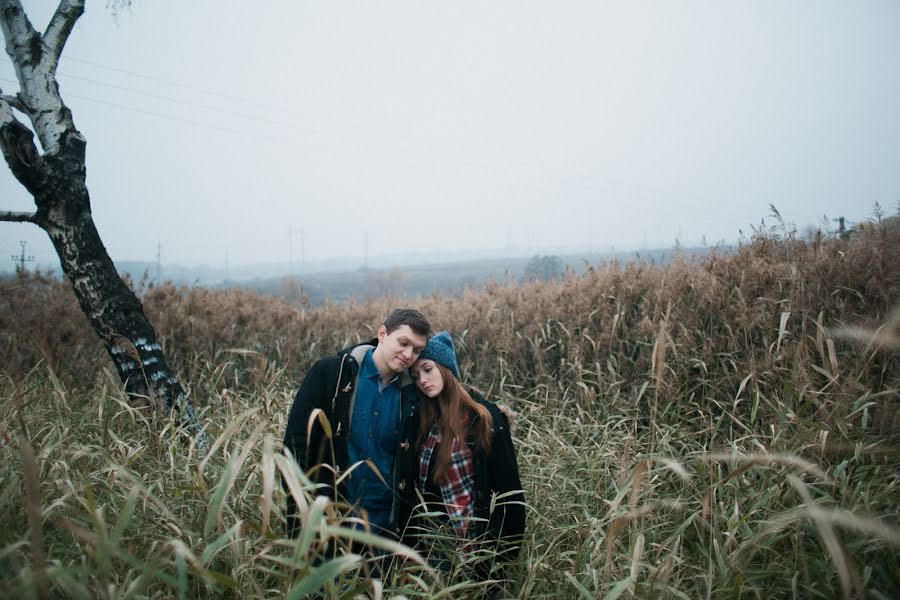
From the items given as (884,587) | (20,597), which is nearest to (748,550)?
(884,587)

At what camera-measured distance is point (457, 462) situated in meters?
2.57

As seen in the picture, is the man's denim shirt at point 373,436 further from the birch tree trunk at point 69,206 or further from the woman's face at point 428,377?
the birch tree trunk at point 69,206

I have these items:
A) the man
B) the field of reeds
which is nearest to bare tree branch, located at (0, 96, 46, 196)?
the field of reeds

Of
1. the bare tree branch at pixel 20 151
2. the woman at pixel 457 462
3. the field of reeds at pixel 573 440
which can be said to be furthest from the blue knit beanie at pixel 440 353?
the bare tree branch at pixel 20 151

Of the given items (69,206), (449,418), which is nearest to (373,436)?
(449,418)

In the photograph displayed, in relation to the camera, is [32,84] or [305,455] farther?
[32,84]

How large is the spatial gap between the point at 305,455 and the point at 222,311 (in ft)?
14.7

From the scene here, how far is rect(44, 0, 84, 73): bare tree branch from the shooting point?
12.2 feet

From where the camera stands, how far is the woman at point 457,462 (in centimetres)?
250

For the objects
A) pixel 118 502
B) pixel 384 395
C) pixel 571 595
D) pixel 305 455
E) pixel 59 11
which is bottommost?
pixel 571 595

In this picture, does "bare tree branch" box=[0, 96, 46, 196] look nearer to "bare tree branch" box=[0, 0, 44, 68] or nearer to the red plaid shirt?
"bare tree branch" box=[0, 0, 44, 68]

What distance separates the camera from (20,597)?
51.4 inches

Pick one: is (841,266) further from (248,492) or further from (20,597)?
(20,597)

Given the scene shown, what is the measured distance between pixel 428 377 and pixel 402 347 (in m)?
0.23
